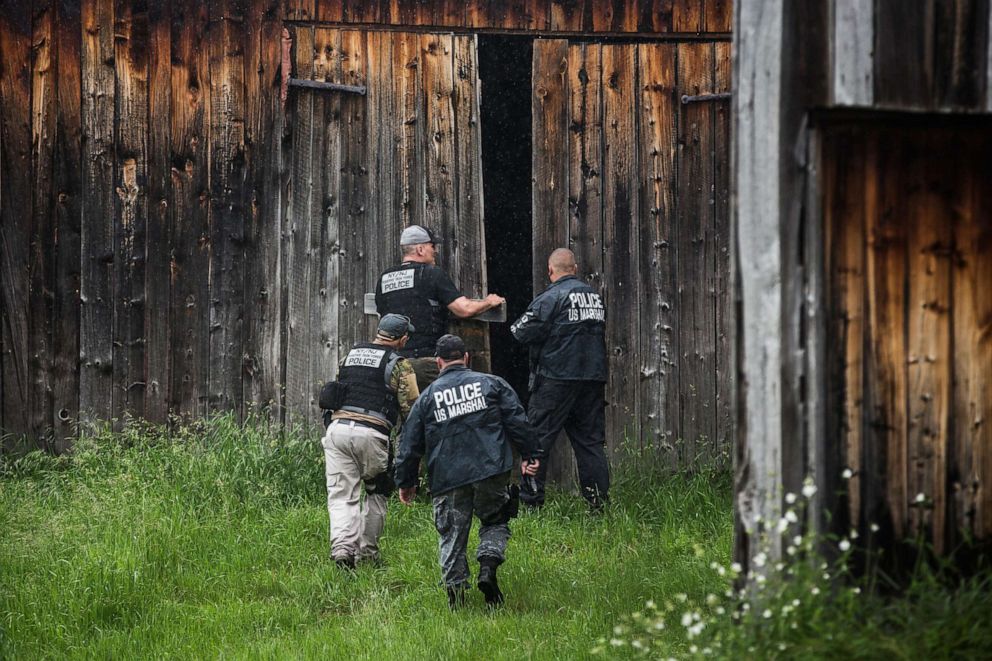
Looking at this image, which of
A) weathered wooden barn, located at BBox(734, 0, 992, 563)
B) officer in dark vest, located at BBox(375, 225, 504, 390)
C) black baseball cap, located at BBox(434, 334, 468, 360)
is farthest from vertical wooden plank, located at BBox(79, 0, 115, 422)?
weathered wooden barn, located at BBox(734, 0, 992, 563)

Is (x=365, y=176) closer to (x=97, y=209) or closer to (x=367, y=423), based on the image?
(x=97, y=209)

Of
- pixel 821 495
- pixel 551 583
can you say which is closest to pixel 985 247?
pixel 821 495

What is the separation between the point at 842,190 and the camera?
4.36 meters

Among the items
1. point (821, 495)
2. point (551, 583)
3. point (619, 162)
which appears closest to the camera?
point (821, 495)

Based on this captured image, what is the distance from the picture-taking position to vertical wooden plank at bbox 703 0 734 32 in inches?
344

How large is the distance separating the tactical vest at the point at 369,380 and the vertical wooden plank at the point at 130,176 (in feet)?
7.13

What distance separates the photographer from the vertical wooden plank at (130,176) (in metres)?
8.48

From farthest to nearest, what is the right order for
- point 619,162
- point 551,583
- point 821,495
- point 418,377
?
point 619,162 < point 418,377 < point 551,583 < point 821,495

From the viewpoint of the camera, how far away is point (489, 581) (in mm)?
6176

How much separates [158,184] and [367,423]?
A: 2.73 metres

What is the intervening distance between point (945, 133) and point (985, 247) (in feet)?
1.56

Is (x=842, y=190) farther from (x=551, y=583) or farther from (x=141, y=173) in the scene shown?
(x=141, y=173)

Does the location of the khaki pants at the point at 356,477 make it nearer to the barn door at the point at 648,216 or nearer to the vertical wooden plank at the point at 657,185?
the barn door at the point at 648,216

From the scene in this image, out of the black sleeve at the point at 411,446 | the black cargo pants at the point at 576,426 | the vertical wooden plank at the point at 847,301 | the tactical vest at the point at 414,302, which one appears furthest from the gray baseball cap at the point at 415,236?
the vertical wooden plank at the point at 847,301
